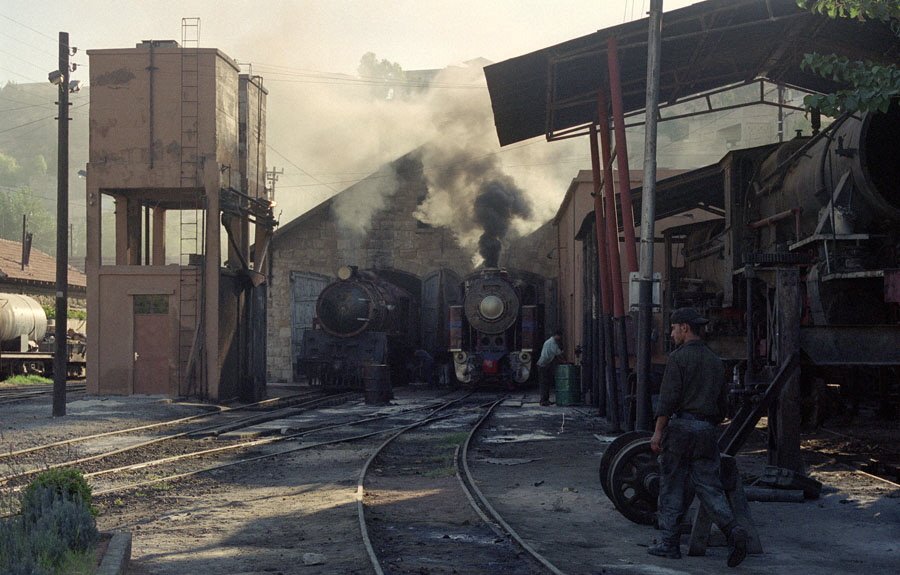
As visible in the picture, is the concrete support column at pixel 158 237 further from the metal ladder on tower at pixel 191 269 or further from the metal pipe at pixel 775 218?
the metal pipe at pixel 775 218

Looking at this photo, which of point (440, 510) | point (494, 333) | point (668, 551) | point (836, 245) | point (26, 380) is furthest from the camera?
point (26, 380)

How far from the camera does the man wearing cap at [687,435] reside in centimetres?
689

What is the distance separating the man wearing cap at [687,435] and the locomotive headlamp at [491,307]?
20.1 metres

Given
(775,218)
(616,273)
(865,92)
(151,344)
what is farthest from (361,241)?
(865,92)

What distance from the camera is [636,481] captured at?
816cm

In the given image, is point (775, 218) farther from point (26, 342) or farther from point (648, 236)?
point (26, 342)

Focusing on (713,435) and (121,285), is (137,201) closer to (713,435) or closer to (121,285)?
(121,285)

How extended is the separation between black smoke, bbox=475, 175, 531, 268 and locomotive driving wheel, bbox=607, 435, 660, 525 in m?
25.7

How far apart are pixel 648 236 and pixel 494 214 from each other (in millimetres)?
22214

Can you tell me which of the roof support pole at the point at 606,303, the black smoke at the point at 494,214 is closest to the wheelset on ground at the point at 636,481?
the roof support pole at the point at 606,303

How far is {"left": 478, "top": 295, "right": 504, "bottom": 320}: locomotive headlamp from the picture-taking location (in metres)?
27.1

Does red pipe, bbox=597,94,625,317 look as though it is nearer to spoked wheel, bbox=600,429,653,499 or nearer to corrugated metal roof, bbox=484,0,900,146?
corrugated metal roof, bbox=484,0,900,146

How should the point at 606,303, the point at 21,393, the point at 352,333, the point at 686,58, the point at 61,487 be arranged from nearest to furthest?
the point at 61,487, the point at 686,58, the point at 606,303, the point at 21,393, the point at 352,333

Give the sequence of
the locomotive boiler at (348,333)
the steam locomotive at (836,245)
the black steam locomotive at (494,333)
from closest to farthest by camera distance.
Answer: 1. the steam locomotive at (836,245)
2. the locomotive boiler at (348,333)
3. the black steam locomotive at (494,333)
